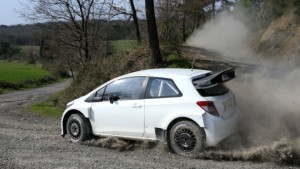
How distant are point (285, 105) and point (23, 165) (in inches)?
308

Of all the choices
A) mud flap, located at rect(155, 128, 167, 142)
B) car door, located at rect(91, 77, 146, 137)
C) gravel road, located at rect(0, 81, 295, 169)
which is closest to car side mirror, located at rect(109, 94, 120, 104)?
car door, located at rect(91, 77, 146, 137)

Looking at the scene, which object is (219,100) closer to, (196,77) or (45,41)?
(196,77)

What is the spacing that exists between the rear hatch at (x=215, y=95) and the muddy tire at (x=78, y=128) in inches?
112

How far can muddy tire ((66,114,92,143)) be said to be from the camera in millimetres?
9945

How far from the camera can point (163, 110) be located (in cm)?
873

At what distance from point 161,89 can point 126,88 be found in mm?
907

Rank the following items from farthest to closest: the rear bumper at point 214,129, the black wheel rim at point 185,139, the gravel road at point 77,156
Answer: the black wheel rim at point 185,139
the rear bumper at point 214,129
the gravel road at point 77,156

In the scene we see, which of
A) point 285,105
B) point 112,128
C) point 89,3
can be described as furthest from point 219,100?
point 89,3

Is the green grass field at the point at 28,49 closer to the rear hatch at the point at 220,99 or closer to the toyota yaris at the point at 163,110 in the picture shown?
the toyota yaris at the point at 163,110

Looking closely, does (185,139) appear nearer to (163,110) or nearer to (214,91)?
(163,110)

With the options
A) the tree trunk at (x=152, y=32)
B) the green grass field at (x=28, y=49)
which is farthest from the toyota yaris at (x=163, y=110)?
the green grass field at (x=28, y=49)

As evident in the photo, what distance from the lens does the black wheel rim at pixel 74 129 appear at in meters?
Result: 10.0

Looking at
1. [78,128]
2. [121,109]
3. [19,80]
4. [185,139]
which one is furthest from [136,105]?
[19,80]

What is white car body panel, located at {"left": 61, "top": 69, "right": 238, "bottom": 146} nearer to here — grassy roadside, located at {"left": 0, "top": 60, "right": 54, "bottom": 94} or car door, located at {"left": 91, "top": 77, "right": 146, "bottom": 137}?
car door, located at {"left": 91, "top": 77, "right": 146, "bottom": 137}
